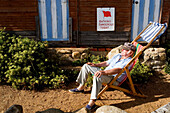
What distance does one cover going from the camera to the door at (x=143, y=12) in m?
6.53

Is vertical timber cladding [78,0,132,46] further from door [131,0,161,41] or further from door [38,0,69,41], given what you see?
door [38,0,69,41]

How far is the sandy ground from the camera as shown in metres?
3.80

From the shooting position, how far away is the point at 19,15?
6.57 metres

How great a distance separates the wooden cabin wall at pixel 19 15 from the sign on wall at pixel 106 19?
244 centimetres

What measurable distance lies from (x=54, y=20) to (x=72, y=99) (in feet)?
11.9

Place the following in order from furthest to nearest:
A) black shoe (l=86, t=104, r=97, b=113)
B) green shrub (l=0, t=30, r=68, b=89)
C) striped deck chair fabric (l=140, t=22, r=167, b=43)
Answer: green shrub (l=0, t=30, r=68, b=89)
striped deck chair fabric (l=140, t=22, r=167, b=43)
black shoe (l=86, t=104, r=97, b=113)

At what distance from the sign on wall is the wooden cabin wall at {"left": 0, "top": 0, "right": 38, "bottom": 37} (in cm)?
244

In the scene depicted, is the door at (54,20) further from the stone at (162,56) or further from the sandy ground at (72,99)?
the stone at (162,56)

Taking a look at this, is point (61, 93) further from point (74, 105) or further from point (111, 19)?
point (111, 19)

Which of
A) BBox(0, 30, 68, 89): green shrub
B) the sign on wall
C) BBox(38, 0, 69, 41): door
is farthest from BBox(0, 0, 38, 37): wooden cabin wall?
the sign on wall

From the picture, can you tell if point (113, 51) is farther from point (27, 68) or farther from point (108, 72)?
point (27, 68)

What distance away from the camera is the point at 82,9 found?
21.5 feet

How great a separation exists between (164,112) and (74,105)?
1.90 m

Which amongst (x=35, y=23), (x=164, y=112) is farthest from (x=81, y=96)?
(x=35, y=23)
